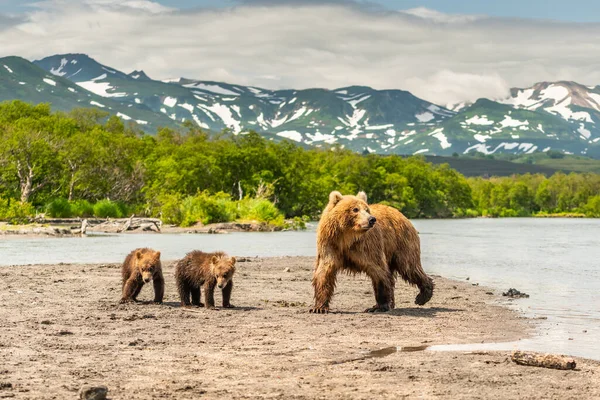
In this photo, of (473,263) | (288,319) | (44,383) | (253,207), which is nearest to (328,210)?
(288,319)

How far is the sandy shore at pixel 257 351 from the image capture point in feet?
27.1

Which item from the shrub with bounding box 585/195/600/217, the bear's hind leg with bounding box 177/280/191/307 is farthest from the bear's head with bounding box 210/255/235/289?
the shrub with bounding box 585/195/600/217

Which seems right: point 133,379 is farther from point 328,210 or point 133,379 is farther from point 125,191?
point 125,191

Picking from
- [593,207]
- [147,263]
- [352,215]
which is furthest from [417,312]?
[593,207]

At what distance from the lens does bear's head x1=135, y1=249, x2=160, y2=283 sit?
46.4ft

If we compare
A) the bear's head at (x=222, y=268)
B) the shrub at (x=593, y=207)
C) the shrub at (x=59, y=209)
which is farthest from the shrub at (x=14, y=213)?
the shrub at (x=593, y=207)

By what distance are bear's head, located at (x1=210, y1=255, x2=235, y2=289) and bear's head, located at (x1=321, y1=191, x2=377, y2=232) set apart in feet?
5.83

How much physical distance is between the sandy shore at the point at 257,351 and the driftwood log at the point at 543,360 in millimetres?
148

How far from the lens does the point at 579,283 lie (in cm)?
2391

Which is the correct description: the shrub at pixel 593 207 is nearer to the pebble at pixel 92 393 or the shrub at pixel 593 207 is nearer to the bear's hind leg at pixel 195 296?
the bear's hind leg at pixel 195 296

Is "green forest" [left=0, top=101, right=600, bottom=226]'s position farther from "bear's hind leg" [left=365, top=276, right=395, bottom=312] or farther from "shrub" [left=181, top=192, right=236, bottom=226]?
"bear's hind leg" [left=365, top=276, right=395, bottom=312]

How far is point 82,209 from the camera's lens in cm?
7075

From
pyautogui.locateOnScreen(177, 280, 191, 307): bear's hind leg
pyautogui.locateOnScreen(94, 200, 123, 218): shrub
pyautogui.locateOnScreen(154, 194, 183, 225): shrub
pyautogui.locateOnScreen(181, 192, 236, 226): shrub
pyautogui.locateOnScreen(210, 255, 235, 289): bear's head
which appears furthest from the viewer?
pyautogui.locateOnScreen(94, 200, 123, 218): shrub

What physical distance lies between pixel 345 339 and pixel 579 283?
14.5 metres
